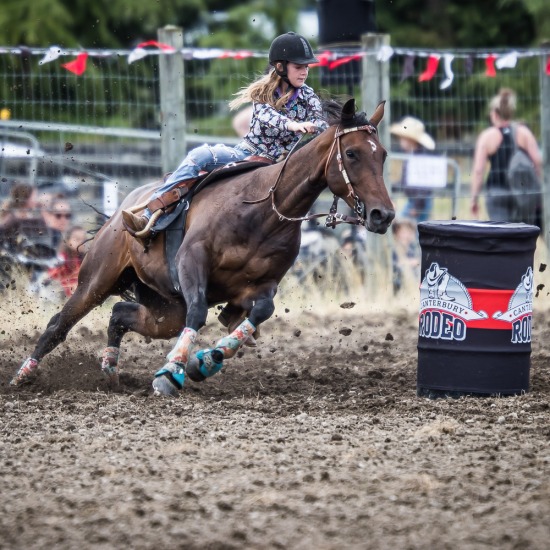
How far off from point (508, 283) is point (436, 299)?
0.46m

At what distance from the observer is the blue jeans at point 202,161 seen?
8.20 metres

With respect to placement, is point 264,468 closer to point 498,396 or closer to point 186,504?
point 186,504

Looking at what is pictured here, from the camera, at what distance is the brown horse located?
7113 millimetres

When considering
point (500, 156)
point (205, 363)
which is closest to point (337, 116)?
point (205, 363)

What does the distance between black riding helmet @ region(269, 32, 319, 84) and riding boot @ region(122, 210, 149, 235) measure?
1423mm

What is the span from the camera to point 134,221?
8125mm

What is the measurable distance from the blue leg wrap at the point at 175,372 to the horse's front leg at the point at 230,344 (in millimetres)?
103

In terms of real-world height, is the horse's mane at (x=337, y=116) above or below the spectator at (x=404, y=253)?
above

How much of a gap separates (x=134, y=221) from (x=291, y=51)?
5.27 ft

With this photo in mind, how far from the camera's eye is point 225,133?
20.2 metres

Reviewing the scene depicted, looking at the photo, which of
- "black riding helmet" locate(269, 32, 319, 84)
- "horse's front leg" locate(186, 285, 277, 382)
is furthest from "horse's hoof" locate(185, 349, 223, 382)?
"black riding helmet" locate(269, 32, 319, 84)

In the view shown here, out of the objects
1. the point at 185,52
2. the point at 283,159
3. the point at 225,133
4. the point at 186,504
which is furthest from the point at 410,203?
the point at 186,504

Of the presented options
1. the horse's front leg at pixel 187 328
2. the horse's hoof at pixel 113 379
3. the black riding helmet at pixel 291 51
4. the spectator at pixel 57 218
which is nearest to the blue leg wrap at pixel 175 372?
the horse's front leg at pixel 187 328

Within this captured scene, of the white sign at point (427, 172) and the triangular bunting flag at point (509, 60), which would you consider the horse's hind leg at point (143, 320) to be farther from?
the triangular bunting flag at point (509, 60)
